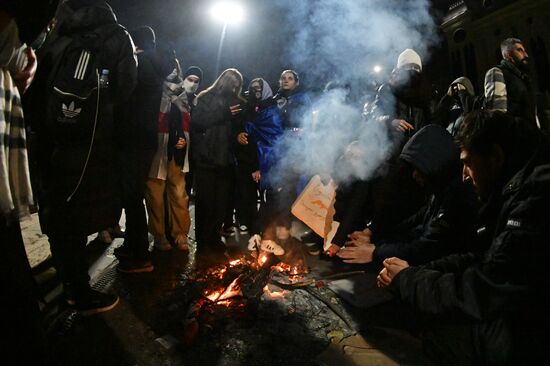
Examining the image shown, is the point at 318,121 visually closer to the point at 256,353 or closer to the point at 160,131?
the point at 160,131

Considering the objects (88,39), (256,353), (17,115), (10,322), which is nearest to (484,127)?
(256,353)

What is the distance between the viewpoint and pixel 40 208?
2.92m

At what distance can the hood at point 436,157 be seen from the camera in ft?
10.2

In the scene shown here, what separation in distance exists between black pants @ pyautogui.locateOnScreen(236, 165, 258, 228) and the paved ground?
7.02 feet

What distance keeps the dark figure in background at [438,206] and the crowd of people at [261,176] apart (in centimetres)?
1

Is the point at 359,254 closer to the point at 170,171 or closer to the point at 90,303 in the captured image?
the point at 90,303

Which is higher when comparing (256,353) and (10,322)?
(10,322)

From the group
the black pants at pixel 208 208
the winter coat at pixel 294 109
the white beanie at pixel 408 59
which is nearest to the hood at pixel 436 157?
the white beanie at pixel 408 59

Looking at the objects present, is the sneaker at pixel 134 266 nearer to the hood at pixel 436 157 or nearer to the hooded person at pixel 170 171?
the hooded person at pixel 170 171

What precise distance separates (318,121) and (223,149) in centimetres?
164

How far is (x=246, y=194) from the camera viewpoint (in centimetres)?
568

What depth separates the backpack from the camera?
2715mm

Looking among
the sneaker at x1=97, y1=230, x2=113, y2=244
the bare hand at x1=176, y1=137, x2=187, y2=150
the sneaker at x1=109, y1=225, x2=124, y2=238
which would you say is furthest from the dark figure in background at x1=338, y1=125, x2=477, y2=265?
the sneaker at x1=109, y1=225, x2=124, y2=238

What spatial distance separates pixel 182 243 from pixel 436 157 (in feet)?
12.3
